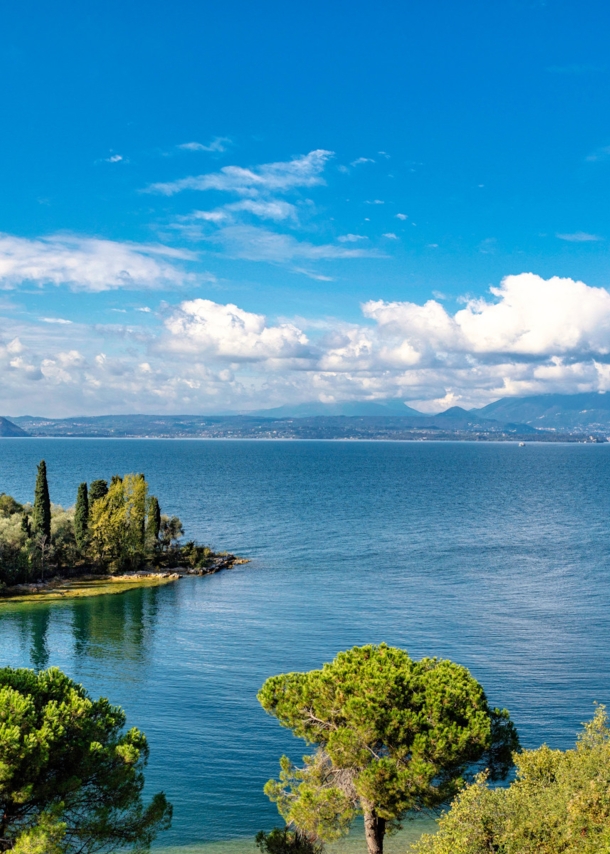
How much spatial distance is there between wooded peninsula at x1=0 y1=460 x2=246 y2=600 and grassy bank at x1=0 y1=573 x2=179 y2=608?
0.11 meters

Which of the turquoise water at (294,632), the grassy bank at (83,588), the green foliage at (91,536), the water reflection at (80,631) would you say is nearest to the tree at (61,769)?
the turquoise water at (294,632)

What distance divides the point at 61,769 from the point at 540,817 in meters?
13.7

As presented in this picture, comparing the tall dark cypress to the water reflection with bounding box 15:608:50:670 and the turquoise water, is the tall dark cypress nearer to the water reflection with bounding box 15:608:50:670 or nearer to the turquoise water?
the turquoise water

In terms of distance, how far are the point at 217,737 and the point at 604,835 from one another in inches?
1150

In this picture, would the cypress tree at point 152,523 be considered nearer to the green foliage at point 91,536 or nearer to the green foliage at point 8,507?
the green foliage at point 91,536

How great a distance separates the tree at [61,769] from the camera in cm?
1878

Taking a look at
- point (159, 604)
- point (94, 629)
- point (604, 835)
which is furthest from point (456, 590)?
point (604, 835)

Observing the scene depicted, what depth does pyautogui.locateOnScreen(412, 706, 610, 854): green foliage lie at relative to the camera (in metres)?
17.5

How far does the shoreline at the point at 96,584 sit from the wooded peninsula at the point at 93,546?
0.36 feet

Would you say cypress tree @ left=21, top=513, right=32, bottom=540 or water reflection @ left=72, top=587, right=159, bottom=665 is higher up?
cypress tree @ left=21, top=513, right=32, bottom=540

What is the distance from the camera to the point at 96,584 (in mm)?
82312

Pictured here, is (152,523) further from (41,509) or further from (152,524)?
(41,509)

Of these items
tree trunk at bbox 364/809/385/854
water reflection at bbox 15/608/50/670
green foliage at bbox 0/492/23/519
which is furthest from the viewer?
green foliage at bbox 0/492/23/519

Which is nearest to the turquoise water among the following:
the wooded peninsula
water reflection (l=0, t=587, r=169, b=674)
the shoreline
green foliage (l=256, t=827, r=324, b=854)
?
water reflection (l=0, t=587, r=169, b=674)
